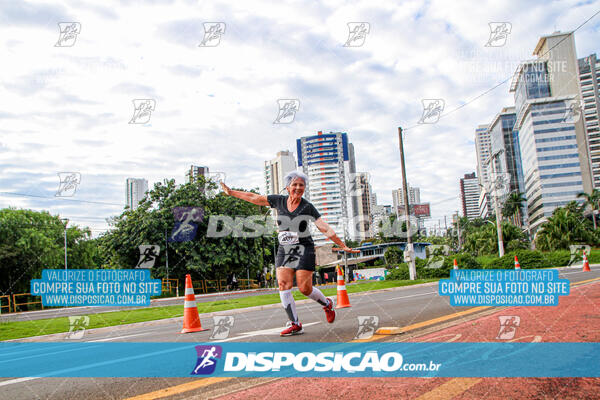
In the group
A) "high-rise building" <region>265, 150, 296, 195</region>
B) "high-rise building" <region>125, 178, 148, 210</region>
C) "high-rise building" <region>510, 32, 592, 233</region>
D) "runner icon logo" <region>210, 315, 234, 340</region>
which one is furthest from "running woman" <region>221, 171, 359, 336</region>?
"high-rise building" <region>265, 150, 296, 195</region>

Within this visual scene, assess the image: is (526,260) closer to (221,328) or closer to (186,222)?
(186,222)

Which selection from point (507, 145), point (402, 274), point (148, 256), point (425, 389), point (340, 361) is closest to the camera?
point (425, 389)

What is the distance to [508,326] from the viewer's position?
446 cm

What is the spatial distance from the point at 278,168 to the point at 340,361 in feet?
573

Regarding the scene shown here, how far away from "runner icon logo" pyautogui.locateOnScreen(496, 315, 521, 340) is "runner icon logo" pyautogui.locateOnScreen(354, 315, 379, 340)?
125 cm

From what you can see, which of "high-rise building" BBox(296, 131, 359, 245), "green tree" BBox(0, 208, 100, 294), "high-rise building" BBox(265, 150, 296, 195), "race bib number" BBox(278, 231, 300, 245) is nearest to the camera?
"race bib number" BBox(278, 231, 300, 245)

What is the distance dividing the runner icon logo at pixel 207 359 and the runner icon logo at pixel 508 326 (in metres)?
2.54

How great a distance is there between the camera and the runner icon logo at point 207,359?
3.45m

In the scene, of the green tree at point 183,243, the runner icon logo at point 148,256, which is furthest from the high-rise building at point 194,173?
the runner icon logo at point 148,256

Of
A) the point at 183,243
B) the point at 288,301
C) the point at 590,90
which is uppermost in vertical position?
the point at 590,90

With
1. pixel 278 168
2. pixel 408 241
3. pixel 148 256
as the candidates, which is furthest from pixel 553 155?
pixel 148 256

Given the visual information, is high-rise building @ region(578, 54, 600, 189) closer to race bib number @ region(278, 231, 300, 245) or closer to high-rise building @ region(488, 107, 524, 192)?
high-rise building @ region(488, 107, 524, 192)

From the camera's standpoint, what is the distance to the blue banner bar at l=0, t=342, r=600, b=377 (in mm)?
2920

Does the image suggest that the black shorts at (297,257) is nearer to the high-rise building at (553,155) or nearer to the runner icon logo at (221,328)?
the runner icon logo at (221,328)
